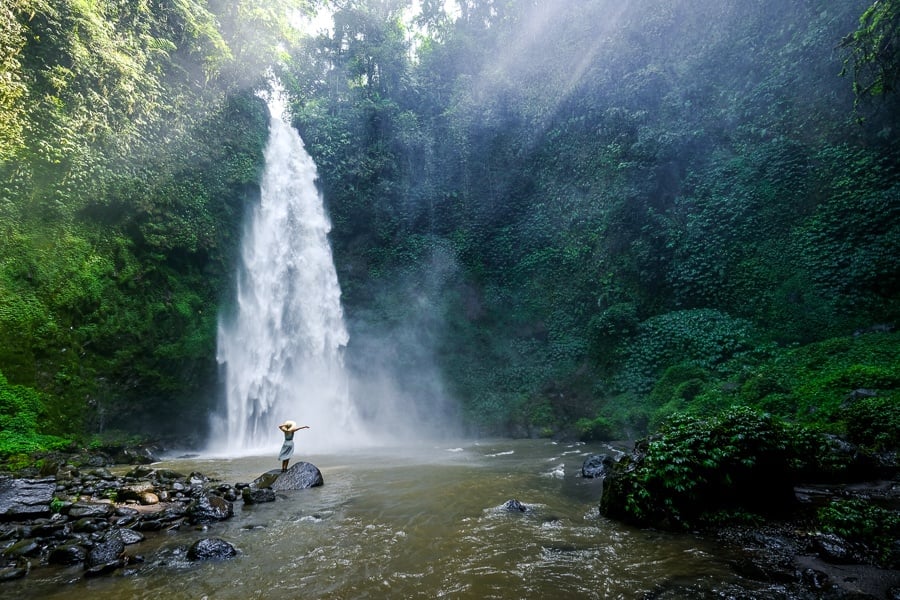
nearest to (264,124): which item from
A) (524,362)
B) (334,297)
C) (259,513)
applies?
(334,297)

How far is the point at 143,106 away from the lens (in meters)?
A: 16.8

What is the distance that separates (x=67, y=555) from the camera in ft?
15.5

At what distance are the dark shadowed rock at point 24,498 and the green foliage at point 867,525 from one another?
32.3 ft

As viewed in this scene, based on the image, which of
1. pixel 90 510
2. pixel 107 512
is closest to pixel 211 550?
pixel 107 512

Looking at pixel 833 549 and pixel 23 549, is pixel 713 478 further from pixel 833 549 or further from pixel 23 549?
pixel 23 549

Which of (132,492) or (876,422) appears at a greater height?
(876,422)

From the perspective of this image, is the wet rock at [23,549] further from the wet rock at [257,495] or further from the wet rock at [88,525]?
the wet rock at [257,495]

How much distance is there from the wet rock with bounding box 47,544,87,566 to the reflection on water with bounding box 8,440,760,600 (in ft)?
0.53

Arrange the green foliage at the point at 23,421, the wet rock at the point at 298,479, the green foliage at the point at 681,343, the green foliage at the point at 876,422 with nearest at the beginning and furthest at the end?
the green foliage at the point at 876,422 < the wet rock at the point at 298,479 < the green foliage at the point at 23,421 < the green foliage at the point at 681,343

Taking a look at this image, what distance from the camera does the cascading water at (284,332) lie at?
665 inches

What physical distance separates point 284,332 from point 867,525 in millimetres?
18670

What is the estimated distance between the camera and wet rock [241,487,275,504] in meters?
7.23

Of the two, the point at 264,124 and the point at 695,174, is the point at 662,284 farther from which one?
the point at 264,124

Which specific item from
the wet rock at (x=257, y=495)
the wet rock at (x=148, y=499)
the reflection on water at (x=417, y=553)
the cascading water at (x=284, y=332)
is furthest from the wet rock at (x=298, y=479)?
the cascading water at (x=284, y=332)
